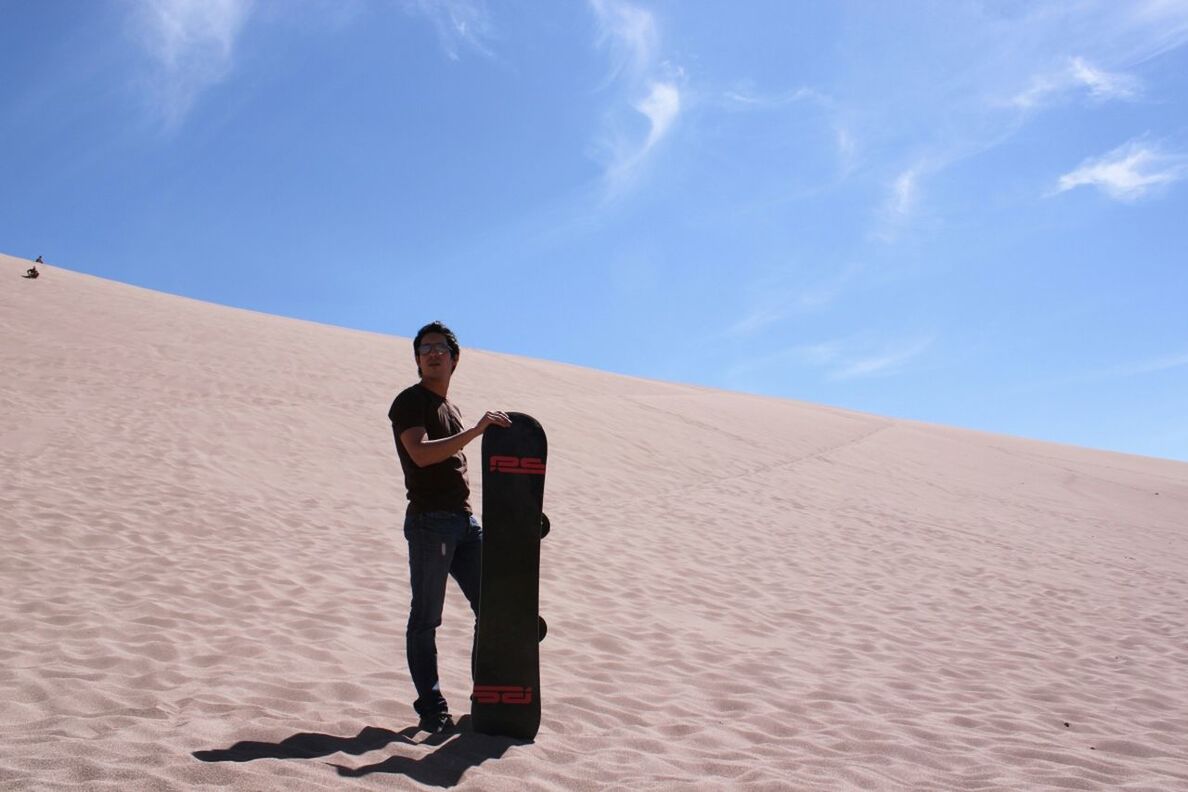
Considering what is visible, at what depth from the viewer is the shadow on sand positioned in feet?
10.9

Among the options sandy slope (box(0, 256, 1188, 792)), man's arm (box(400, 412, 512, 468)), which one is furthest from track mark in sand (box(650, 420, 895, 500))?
man's arm (box(400, 412, 512, 468))

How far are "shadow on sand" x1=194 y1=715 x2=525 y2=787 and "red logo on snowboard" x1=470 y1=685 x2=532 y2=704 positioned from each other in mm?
165

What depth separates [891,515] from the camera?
13.6m

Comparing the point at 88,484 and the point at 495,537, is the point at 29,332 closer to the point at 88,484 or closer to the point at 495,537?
the point at 88,484

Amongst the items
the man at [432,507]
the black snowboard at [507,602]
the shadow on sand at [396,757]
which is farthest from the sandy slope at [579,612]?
the man at [432,507]

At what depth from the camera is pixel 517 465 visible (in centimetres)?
391

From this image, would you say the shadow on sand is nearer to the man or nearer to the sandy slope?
the sandy slope

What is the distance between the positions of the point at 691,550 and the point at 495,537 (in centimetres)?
638

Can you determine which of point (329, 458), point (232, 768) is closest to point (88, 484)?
point (329, 458)

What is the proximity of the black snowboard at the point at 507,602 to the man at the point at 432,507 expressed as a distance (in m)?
0.09

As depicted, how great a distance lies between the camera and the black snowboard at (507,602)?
3.84m

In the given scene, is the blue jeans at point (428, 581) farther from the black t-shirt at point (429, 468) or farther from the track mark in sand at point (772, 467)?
the track mark in sand at point (772, 467)

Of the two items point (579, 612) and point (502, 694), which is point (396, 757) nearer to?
point (502, 694)

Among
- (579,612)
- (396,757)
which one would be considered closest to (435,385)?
(396,757)
